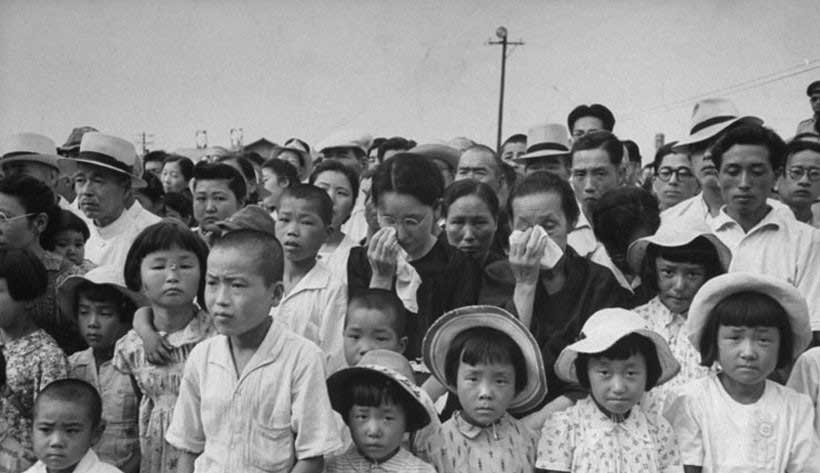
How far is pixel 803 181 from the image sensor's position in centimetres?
635

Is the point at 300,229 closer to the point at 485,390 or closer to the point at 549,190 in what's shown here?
the point at 549,190

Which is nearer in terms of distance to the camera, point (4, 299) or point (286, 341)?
point (286, 341)

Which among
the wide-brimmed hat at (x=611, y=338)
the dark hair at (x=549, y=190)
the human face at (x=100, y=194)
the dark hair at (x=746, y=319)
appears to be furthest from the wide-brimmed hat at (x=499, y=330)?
the human face at (x=100, y=194)

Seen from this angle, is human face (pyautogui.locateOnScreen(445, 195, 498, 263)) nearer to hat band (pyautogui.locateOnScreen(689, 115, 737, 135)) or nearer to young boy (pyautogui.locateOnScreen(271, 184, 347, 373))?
young boy (pyautogui.locateOnScreen(271, 184, 347, 373))

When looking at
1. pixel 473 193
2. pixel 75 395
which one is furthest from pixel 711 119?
pixel 75 395

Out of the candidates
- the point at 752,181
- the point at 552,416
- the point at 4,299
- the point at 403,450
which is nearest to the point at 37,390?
the point at 4,299

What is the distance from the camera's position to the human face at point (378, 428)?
3.57 metres

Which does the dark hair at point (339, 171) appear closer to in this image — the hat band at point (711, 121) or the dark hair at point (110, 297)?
the dark hair at point (110, 297)

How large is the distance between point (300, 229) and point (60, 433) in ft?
5.30

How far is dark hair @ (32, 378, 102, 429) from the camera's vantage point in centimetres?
374

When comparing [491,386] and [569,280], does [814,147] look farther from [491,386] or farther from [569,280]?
[491,386]

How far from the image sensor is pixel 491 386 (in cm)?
373

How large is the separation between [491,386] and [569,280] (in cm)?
78

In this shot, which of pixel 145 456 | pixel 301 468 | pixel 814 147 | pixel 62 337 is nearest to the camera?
pixel 301 468
